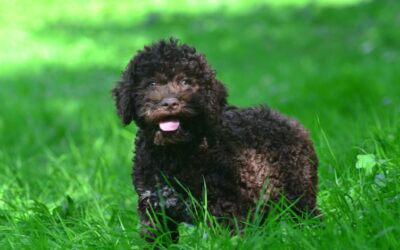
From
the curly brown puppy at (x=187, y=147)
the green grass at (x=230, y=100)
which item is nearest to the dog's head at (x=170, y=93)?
the curly brown puppy at (x=187, y=147)

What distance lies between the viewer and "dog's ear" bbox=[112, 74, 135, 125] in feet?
14.5

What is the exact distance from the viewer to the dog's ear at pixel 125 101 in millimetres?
4434

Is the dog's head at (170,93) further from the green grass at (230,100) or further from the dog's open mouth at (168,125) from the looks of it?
the green grass at (230,100)

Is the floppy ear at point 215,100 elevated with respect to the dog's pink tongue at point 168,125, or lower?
elevated

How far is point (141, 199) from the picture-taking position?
4383 millimetres

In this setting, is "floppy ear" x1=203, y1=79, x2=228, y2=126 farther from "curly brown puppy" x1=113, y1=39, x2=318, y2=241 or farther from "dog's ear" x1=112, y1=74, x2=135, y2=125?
"dog's ear" x1=112, y1=74, x2=135, y2=125

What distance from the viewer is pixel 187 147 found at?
4.38 meters

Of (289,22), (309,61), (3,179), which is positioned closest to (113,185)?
(3,179)

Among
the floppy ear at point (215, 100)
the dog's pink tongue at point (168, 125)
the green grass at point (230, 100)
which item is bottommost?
the green grass at point (230, 100)

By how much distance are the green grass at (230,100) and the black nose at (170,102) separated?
65 cm

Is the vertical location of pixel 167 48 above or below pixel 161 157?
above

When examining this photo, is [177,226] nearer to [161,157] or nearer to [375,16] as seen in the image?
[161,157]

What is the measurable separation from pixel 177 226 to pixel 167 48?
39.3 inches

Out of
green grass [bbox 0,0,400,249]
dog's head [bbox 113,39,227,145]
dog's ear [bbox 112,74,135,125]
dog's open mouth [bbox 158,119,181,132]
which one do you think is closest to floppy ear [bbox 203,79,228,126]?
dog's head [bbox 113,39,227,145]
